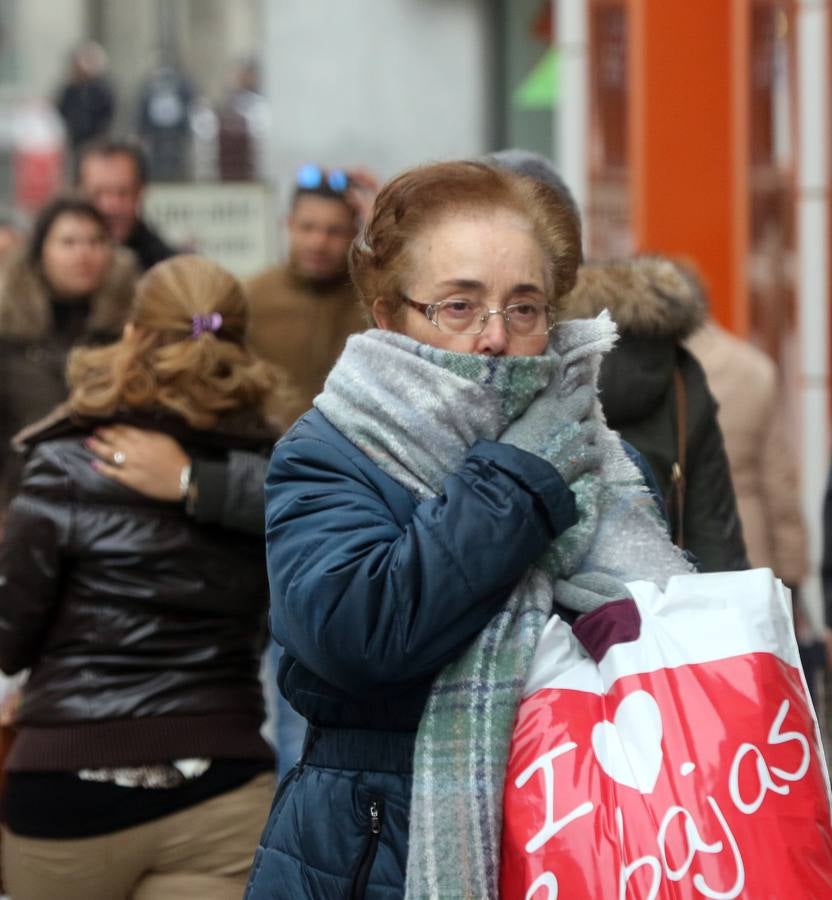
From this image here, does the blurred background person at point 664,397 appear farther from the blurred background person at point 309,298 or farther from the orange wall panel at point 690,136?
the orange wall panel at point 690,136

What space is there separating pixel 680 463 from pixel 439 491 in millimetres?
1473

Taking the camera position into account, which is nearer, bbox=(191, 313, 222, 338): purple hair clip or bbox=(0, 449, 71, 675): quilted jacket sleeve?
bbox=(0, 449, 71, 675): quilted jacket sleeve

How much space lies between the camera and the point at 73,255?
6.29 metres

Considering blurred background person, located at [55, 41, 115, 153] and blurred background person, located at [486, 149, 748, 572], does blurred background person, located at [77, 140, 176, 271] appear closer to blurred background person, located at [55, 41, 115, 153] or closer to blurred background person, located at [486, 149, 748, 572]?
blurred background person, located at [486, 149, 748, 572]

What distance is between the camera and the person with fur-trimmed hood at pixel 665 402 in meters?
4.05

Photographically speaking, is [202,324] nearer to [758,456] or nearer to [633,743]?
[633,743]

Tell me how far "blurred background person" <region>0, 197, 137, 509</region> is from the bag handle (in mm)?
2453

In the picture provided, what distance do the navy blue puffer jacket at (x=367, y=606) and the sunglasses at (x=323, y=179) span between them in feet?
12.3

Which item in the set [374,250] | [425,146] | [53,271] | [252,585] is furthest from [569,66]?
[374,250]

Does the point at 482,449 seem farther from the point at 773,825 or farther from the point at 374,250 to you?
the point at 773,825

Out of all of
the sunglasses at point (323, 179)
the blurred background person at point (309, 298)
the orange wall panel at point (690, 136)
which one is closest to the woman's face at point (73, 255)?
the blurred background person at point (309, 298)

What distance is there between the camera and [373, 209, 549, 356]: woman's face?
2752 mm

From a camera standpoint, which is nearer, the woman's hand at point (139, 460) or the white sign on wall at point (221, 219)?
the woman's hand at point (139, 460)

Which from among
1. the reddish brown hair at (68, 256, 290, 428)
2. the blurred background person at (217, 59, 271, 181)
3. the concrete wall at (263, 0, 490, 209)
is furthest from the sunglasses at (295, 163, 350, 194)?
the blurred background person at (217, 59, 271, 181)
